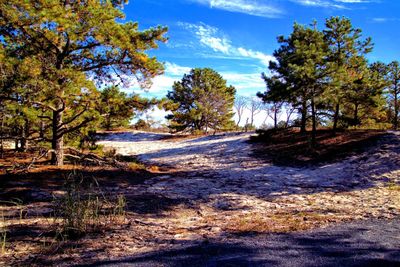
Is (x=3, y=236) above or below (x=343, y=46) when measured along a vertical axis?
below

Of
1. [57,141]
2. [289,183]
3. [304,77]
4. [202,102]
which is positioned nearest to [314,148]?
[304,77]

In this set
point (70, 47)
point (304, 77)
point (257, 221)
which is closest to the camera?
point (257, 221)

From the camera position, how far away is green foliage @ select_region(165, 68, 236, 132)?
2852 cm

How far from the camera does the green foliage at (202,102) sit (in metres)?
28.5

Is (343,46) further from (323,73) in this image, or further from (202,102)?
(202,102)

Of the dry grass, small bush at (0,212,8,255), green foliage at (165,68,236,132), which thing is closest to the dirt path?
the dry grass

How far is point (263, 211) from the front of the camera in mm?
5723

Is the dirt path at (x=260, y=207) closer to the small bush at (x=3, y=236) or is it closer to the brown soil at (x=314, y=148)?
the brown soil at (x=314, y=148)

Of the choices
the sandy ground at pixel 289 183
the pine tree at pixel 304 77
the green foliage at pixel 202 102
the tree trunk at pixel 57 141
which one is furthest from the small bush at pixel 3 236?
the green foliage at pixel 202 102

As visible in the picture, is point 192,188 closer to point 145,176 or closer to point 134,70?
point 145,176

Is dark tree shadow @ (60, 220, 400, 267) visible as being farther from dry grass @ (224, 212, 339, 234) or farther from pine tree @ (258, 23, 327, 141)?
pine tree @ (258, 23, 327, 141)

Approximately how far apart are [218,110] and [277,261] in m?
26.8

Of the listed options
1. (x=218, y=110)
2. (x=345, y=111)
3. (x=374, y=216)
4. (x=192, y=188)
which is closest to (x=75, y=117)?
(x=192, y=188)

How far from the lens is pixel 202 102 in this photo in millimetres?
28656
